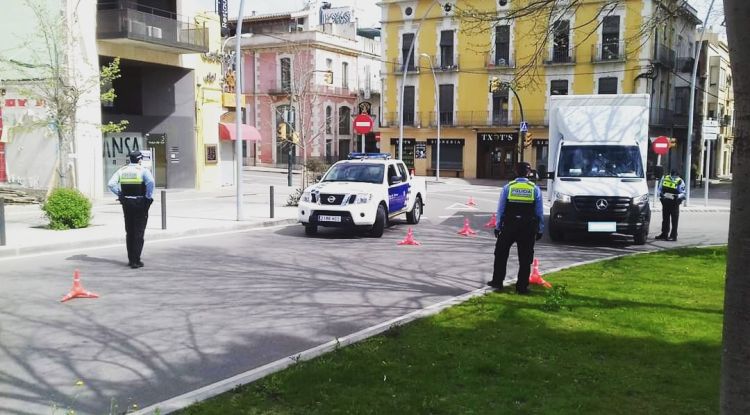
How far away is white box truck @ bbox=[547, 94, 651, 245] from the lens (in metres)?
13.6

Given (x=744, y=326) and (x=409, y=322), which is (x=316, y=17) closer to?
Answer: (x=409, y=322)

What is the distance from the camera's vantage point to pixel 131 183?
10406 millimetres

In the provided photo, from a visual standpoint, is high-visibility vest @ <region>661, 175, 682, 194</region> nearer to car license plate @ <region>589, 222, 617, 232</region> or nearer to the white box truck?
the white box truck

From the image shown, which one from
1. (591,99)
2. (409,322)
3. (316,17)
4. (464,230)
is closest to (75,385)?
(409,322)

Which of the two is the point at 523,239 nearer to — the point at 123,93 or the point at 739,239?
the point at 739,239

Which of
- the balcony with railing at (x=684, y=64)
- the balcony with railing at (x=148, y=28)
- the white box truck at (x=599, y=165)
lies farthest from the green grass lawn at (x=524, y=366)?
the balcony with railing at (x=684, y=64)

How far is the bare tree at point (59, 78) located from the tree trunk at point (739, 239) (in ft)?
62.2

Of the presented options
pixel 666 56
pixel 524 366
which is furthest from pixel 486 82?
pixel 524 366

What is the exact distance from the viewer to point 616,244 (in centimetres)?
1445

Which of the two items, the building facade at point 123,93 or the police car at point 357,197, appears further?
the building facade at point 123,93

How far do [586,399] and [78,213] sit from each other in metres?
13.2

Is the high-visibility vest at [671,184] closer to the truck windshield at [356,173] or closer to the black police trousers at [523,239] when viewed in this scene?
the truck windshield at [356,173]

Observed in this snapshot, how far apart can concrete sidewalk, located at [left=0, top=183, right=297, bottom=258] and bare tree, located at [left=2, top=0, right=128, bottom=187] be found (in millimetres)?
1963

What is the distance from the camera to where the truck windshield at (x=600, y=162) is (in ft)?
47.4
